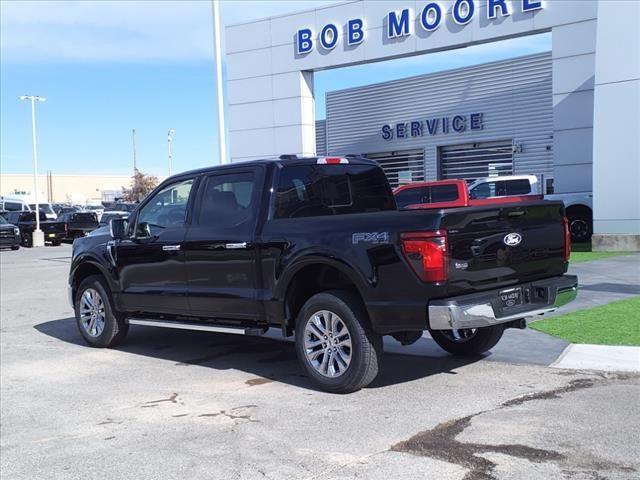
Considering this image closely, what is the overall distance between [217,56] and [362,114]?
21.7 metres

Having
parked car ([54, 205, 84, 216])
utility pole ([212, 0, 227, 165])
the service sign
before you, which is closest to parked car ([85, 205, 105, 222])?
parked car ([54, 205, 84, 216])

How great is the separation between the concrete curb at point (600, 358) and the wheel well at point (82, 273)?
5560 millimetres

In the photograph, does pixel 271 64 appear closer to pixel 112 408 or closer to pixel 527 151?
pixel 527 151

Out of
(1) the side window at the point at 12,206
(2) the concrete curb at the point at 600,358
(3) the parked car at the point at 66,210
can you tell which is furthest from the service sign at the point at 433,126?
(2) the concrete curb at the point at 600,358

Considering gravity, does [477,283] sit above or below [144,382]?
above

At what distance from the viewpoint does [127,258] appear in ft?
26.5

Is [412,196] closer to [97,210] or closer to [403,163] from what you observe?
[403,163]

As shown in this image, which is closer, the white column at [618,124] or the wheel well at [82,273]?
the wheel well at [82,273]

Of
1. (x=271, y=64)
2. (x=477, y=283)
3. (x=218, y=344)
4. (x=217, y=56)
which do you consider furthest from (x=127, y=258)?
(x=271, y=64)

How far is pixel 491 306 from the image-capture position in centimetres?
550

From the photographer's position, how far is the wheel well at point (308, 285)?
632 centimetres

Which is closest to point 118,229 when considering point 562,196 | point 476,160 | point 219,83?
point 219,83

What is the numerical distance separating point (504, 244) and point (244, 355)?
3538 mm

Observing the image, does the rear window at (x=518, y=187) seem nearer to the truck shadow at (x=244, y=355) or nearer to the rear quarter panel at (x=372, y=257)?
the truck shadow at (x=244, y=355)
